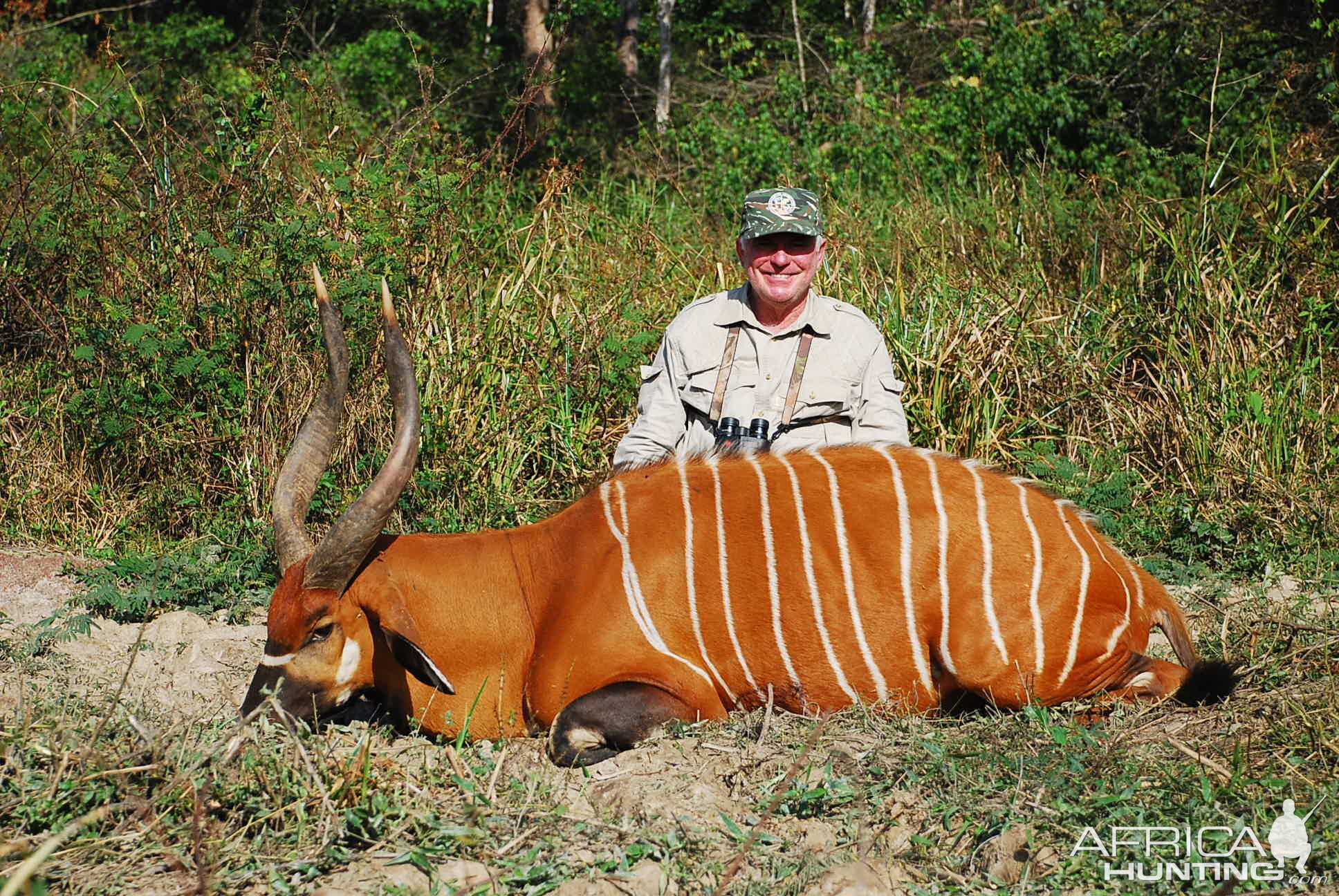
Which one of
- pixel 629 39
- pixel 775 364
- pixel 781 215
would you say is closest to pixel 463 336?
pixel 775 364

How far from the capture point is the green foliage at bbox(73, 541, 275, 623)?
3830 millimetres

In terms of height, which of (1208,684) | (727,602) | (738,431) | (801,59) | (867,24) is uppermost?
(867,24)

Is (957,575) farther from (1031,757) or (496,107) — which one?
(496,107)

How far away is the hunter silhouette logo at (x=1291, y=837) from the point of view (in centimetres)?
228

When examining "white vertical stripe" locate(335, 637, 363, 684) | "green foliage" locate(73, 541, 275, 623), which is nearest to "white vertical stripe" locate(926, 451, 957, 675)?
"white vertical stripe" locate(335, 637, 363, 684)

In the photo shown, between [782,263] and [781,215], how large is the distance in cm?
15

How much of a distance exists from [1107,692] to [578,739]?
128 cm

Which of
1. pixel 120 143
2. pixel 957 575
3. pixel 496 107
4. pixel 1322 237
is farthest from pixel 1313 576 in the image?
pixel 496 107

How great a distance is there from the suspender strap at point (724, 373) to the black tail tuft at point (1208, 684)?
1495mm

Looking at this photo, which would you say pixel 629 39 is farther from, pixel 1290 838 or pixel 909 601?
pixel 1290 838

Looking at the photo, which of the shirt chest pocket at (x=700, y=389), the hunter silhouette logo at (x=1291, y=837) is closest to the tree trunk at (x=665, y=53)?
the shirt chest pocket at (x=700, y=389)

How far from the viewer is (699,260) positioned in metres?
5.97

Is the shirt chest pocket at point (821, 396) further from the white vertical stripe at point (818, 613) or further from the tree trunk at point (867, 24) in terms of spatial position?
the tree trunk at point (867, 24)

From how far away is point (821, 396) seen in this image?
153 inches
